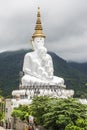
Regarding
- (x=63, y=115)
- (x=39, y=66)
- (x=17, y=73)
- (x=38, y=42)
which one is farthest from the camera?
(x=17, y=73)

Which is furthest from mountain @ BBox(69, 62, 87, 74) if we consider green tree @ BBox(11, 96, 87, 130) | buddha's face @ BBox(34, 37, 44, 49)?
green tree @ BBox(11, 96, 87, 130)

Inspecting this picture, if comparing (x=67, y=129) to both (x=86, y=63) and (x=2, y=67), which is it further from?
(x=86, y=63)

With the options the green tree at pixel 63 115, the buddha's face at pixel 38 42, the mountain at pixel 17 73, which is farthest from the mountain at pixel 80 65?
the green tree at pixel 63 115

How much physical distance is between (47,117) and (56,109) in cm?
64

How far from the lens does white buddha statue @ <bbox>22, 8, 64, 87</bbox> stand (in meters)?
49.2

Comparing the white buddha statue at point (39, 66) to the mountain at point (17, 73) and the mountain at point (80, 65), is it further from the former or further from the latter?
the mountain at point (80, 65)

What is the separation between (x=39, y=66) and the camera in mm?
50812

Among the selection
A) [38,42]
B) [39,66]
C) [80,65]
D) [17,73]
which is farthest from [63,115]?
[80,65]

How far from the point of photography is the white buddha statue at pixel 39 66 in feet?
161

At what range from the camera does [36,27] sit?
52.2 metres

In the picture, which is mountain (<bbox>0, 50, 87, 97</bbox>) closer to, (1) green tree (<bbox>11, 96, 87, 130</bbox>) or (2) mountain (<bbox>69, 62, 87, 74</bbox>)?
(2) mountain (<bbox>69, 62, 87, 74</bbox>)

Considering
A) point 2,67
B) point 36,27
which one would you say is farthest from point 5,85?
point 36,27

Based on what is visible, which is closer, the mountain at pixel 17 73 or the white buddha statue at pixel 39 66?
the white buddha statue at pixel 39 66

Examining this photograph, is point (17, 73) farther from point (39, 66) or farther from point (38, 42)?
point (39, 66)
